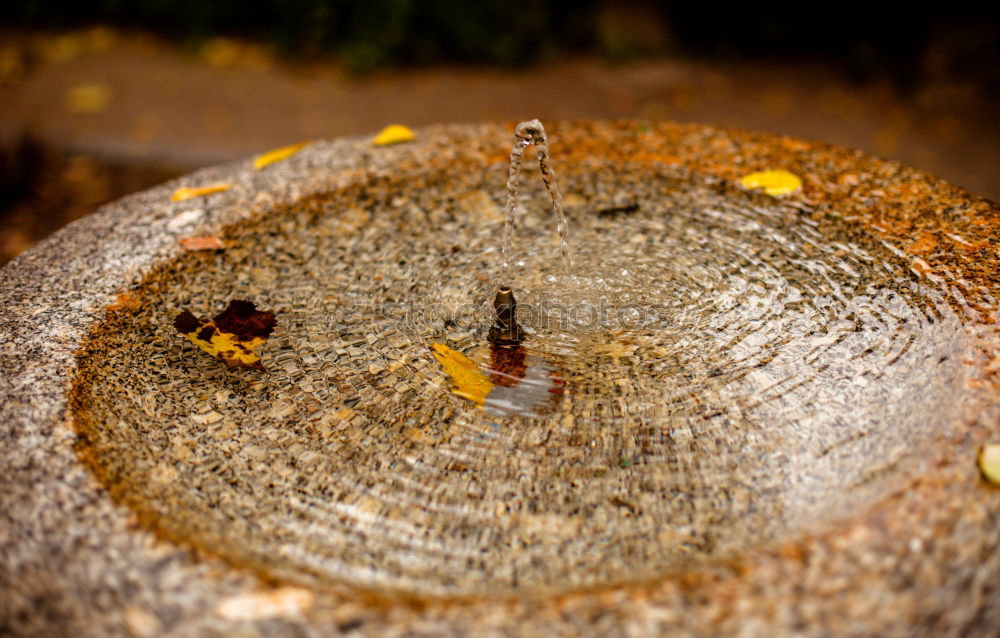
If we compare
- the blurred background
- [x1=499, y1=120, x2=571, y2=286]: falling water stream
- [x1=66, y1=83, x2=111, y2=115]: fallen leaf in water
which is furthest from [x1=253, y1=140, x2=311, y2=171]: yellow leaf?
[x1=66, y1=83, x2=111, y2=115]: fallen leaf in water

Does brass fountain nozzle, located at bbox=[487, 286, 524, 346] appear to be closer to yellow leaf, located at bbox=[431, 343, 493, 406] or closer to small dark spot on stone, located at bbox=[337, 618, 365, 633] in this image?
yellow leaf, located at bbox=[431, 343, 493, 406]

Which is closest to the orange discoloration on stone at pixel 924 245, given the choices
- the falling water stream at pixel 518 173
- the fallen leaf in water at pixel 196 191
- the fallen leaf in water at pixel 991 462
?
the fallen leaf in water at pixel 991 462

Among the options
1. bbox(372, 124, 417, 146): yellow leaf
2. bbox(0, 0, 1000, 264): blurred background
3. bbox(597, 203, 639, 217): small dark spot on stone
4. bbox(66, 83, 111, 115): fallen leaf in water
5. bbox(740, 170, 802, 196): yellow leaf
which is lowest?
bbox(66, 83, 111, 115): fallen leaf in water

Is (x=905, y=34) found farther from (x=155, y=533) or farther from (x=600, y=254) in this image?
(x=155, y=533)

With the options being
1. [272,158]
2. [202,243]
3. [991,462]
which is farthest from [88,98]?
[991,462]

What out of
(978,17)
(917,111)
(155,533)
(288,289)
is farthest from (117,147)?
(978,17)

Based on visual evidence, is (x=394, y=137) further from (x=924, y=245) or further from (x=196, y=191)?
(x=924, y=245)
